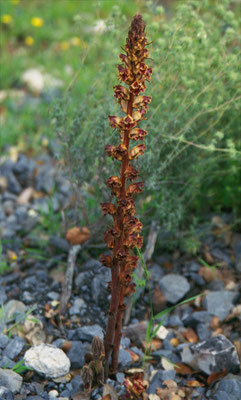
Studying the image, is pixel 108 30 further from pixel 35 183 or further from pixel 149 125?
pixel 35 183

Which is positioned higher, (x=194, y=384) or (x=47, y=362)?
(x=47, y=362)

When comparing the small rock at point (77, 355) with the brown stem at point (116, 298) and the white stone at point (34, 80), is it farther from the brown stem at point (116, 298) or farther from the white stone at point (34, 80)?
the white stone at point (34, 80)

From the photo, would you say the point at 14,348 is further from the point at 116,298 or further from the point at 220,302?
the point at 220,302

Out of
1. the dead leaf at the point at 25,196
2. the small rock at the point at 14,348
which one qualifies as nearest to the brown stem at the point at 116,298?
the small rock at the point at 14,348

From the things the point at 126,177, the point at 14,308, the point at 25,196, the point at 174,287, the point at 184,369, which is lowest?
the point at 184,369

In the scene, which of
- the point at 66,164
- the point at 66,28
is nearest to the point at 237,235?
the point at 66,164

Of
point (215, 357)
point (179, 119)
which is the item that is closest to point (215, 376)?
point (215, 357)

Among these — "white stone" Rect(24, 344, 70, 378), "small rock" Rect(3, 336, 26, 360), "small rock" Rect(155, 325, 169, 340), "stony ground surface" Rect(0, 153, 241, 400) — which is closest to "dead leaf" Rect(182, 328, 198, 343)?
"stony ground surface" Rect(0, 153, 241, 400)
